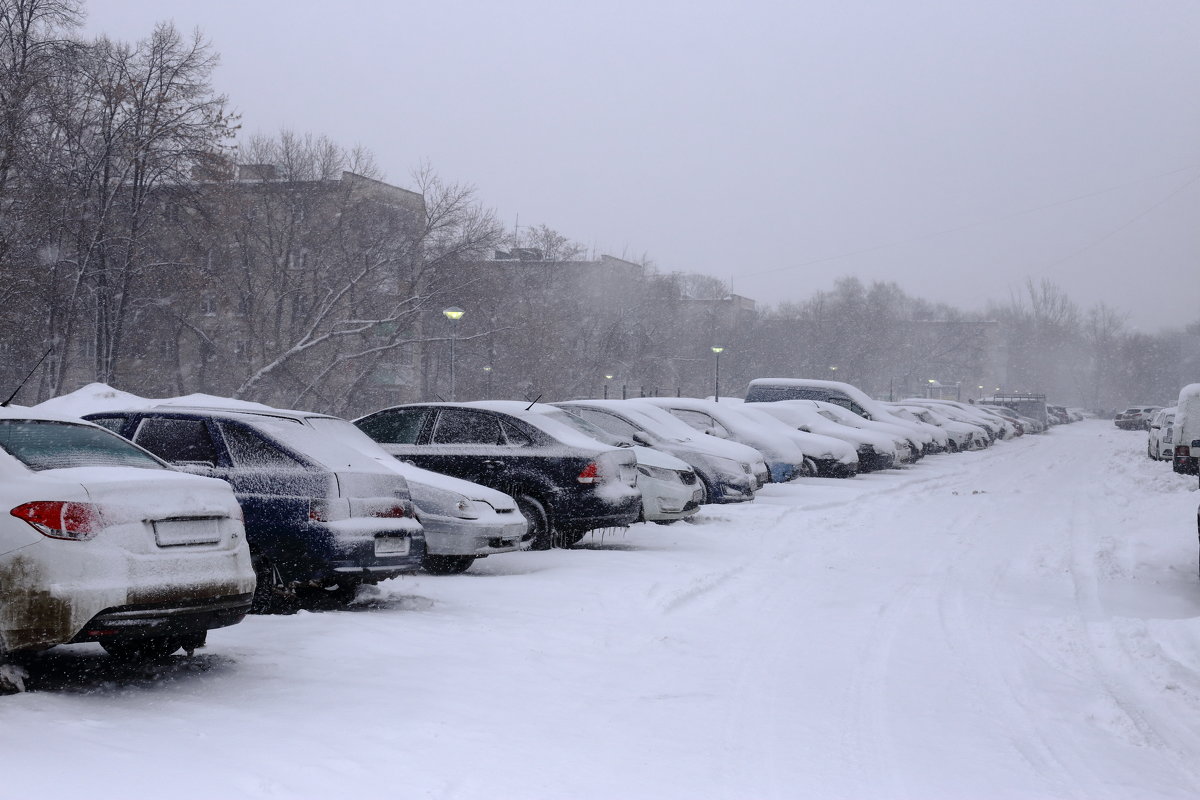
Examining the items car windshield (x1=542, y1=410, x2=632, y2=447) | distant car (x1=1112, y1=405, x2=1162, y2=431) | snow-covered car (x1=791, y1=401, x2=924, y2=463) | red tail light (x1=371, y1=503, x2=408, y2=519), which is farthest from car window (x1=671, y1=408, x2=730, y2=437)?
distant car (x1=1112, y1=405, x2=1162, y2=431)

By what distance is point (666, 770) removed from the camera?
4898 millimetres

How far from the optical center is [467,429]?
11.9m

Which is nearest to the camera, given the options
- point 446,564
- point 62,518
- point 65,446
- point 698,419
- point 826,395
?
point 62,518

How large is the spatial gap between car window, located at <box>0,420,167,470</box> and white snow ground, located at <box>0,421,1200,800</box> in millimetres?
1185

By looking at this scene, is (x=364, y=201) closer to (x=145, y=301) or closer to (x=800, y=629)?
(x=145, y=301)

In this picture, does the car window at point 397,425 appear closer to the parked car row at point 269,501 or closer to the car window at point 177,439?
the parked car row at point 269,501

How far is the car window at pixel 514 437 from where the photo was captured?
11766 millimetres

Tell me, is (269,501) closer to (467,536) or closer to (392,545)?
(392,545)

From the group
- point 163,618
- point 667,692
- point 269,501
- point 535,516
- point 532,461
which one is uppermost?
point 532,461

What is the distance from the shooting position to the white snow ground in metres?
4.74

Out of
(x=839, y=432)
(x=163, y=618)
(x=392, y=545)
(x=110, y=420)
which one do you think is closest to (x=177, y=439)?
(x=110, y=420)

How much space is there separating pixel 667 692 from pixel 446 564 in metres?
4.81

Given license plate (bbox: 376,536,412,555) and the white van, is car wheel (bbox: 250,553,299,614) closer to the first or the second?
license plate (bbox: 376,536,412,555)

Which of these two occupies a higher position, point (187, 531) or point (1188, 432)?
point (1188, 432)
